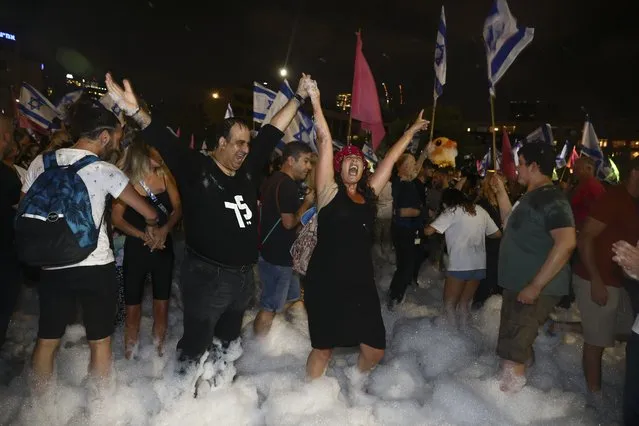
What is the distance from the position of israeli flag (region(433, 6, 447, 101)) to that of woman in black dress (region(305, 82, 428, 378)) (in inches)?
196

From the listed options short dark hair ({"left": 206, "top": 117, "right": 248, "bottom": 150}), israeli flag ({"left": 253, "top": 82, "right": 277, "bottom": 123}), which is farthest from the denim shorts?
israeli flag ({"left": 253, "top": 82, "right": 277, "bottom": 123})

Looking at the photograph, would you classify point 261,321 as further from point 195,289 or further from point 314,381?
point 195,289

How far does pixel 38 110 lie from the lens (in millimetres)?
11758

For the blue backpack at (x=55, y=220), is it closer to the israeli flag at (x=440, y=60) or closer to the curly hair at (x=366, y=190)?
the curly hair at (x=366, y=190)

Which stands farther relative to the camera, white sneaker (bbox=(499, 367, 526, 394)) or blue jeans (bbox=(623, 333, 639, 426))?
white sneaker (bbox=(499, 367, 526, 394))

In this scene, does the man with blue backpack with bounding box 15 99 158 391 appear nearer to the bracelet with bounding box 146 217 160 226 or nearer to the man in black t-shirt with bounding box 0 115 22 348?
the bracelet with bounding box 146 217 160 226

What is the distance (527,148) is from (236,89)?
3536 inches

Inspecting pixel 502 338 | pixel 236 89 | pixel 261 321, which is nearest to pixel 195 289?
pixel 261 321

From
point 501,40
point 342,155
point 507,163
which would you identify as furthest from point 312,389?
point 507,163

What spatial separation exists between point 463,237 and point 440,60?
12.4 ft

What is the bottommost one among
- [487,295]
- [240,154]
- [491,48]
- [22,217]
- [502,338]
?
[487,295]

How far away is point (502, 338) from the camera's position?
4.07 m

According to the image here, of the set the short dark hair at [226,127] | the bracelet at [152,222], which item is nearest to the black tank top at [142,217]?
the bracelet at [152,222]

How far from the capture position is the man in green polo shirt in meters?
3.75
